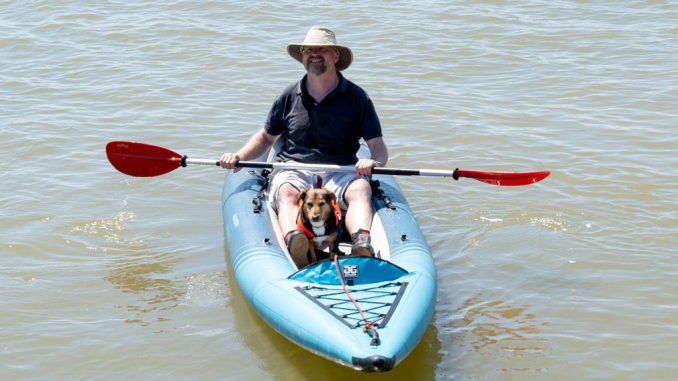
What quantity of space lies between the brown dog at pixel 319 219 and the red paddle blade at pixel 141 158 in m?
1.45

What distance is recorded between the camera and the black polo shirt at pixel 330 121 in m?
6.07

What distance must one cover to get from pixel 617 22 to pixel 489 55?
2.07 meters

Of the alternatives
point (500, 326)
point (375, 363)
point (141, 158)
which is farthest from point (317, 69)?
point (375, 363)

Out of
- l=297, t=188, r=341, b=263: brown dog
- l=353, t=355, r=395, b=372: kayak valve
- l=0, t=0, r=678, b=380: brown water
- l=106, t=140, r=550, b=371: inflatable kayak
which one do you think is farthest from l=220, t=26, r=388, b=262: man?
l=353, t=355, r=395, b=372: kayak valve

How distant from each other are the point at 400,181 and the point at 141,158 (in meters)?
2.13

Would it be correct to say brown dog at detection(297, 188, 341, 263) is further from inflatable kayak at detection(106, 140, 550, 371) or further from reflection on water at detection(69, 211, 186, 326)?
reflection on water at detection(69, 211, 186, 326)

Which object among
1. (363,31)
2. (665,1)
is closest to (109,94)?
(363,31)

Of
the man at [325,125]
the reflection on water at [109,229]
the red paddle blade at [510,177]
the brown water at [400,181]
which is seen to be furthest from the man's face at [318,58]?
the reflection on water at [109,229]

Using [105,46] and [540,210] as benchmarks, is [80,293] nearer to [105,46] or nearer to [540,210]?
[540,210]

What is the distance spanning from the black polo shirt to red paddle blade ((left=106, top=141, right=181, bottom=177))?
3.11 feet

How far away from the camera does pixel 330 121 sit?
19.9 feet

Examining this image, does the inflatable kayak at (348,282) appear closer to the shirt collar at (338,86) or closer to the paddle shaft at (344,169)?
the paddle shaft at (344,169)

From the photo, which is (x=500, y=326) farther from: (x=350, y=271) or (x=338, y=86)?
(x=338, y=86)

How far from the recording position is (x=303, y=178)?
6078mm
